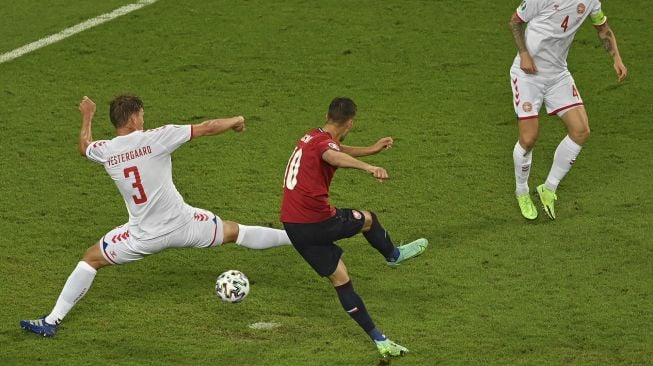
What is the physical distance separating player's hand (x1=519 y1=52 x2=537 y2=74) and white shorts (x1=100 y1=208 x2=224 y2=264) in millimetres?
3568

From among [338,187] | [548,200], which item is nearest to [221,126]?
[338,187]

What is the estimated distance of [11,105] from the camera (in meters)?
16.1

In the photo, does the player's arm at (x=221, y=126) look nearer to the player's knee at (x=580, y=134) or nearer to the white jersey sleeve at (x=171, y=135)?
the white jersey sleeve at (x=171, y=135)

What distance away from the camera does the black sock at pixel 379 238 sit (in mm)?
11154

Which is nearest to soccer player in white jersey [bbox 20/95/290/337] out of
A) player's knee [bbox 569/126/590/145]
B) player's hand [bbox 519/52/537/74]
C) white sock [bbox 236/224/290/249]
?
white sock [bbox 236/224/290/249]

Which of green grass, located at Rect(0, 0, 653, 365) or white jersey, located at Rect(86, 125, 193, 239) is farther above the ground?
white jersey, located at Rect(86, 125, 193, 239)

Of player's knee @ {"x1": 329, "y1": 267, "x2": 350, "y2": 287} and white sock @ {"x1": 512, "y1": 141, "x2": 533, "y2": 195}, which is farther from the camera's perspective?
white sock @ {"x1": 512, "y1": 141, "x2": 533, "y2": 195}

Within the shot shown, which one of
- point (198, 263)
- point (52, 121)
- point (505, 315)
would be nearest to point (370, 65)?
point (52, 121)

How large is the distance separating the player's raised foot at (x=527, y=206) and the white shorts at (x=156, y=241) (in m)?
3.42

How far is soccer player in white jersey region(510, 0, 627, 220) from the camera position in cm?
1273

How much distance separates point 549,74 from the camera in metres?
12.8

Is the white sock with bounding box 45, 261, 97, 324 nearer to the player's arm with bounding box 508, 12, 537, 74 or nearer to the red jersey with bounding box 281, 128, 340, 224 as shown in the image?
the red jersey with bounding box 281, 128, 340, 224

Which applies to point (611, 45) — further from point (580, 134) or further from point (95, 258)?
point (95, 258)

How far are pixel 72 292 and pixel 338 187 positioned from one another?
154 inches
